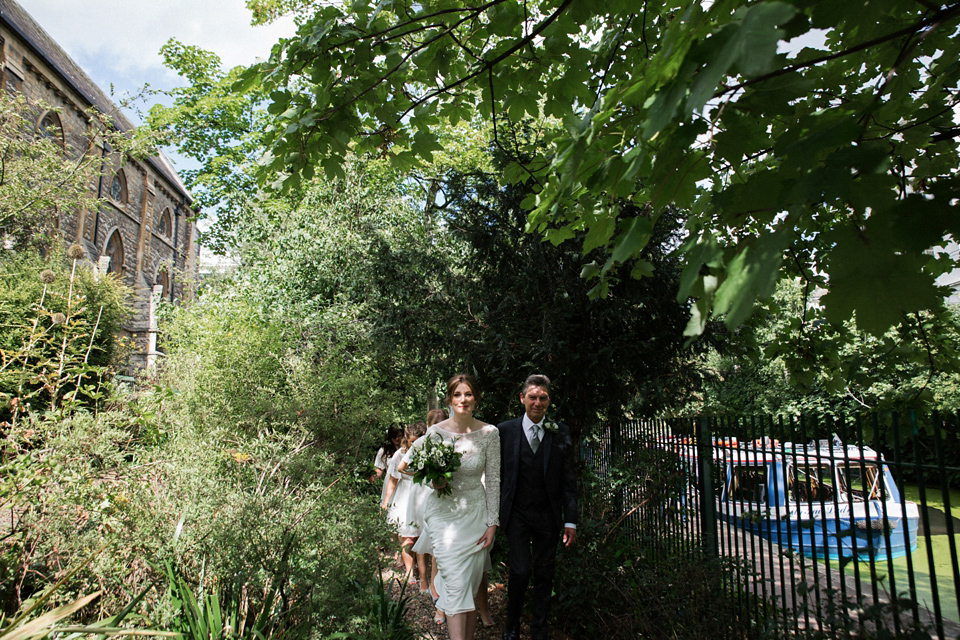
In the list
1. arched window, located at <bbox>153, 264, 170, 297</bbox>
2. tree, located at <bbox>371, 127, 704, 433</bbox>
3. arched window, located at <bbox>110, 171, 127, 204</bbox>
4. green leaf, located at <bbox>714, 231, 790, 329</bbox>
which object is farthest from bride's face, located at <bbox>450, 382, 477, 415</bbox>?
arched window, located at <bbox>153, 264, 170, 297</bbox>

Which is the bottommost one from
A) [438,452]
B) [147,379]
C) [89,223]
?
[438,452]

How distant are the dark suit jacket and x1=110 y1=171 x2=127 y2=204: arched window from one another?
29.1m

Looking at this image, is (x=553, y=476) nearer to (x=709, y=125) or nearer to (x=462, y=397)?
(x=462, y=397)

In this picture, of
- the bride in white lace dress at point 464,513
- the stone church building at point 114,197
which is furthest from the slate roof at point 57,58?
the bride in white lace dress at point 464,513

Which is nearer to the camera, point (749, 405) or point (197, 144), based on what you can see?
point (197, 144)

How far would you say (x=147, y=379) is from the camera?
856 centimetres

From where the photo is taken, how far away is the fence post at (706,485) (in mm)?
4504

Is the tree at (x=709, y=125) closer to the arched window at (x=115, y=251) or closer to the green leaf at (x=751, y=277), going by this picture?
the green leaf at (x=751, y=277)

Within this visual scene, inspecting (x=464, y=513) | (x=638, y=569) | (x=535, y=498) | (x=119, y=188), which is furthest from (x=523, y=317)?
(x=119, y=188)

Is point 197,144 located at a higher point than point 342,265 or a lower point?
higher

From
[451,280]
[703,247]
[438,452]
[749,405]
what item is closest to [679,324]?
[451,280]

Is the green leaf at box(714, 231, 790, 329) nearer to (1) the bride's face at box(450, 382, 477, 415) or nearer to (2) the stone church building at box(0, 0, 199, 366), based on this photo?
(1) the bride's face at box(450, 382, 477, 415)

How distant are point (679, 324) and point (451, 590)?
140 inches

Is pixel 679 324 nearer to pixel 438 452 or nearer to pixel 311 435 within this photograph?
pixel 438 452
